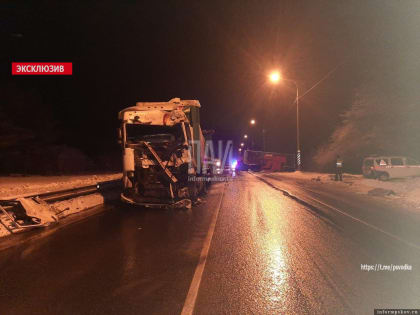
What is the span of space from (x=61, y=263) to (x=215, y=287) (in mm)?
2914

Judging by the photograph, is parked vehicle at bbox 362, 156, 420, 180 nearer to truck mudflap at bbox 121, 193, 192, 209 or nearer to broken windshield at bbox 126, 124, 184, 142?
truck mudflap at bbox 121, 193, 192, 209

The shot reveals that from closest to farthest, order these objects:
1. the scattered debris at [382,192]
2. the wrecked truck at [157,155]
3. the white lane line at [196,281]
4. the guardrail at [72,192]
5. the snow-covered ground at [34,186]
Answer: the white lane line at [196,281], the guardrail at [72,192], the wrecked truck at [157,155], the snow-covered ground at [34,186], the scattered debris at [382,192]

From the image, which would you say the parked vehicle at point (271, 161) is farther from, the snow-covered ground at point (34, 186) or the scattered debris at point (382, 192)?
the scattered debris at point (382, 192)

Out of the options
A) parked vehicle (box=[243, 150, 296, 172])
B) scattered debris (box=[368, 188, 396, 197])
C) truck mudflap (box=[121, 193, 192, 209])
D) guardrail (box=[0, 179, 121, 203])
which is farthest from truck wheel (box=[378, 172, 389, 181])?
parked vehicle (box=[243, 150, 296, 172])

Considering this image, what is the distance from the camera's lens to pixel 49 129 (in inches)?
1453

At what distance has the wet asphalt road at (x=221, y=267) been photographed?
4.06 m

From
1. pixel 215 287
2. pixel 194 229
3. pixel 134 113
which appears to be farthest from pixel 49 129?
pixel 215 287

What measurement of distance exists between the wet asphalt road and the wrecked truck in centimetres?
238

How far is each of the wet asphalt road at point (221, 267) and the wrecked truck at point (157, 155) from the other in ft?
7.81

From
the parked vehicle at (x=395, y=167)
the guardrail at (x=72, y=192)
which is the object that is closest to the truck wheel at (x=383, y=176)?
the parked vehicle at (x=395, y=167)

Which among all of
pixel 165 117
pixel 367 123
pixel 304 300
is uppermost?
pixel 367 123

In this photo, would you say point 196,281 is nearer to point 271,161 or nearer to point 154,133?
point 154,133

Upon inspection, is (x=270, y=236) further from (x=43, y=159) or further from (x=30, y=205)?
(x=43, y=159)

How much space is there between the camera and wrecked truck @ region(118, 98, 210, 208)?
Result: 11508mm
